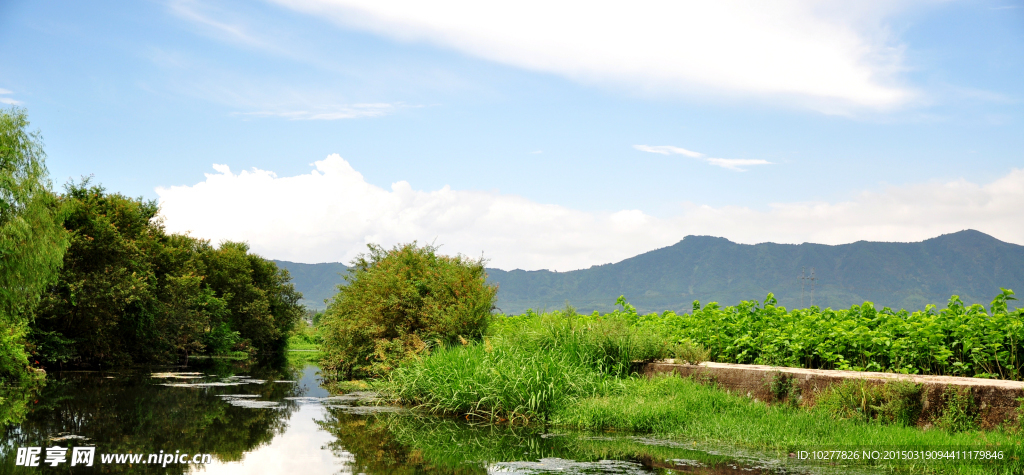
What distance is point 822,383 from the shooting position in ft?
33.9

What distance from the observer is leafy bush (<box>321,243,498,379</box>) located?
17.4 meters

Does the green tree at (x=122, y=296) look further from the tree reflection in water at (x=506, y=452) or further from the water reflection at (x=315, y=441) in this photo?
the tree reflection in water at (x=506, y=452)

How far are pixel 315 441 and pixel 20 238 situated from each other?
15.2 metres

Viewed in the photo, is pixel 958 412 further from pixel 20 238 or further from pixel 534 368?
pixel 20 238

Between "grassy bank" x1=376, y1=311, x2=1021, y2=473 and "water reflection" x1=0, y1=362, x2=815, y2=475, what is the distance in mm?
671

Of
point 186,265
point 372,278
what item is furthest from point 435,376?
point 186,265

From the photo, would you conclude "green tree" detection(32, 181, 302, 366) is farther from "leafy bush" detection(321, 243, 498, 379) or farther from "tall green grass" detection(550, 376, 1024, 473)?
"tall green grass" detection(550, 376, 1024, 473)

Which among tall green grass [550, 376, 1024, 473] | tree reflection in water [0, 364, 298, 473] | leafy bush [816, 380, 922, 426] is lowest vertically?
tree reflection in water [0, 364, 298, 473]

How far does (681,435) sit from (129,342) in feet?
112

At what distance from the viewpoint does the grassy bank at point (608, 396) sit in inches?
348

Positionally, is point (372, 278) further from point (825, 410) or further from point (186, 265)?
point (186, 265)

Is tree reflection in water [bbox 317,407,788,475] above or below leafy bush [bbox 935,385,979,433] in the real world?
below

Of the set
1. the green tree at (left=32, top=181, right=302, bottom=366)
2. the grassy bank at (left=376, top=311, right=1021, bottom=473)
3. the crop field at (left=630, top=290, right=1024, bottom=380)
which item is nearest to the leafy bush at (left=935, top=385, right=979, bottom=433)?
the grassy bank at (left=376, top=311, right=1021, bottom=473)

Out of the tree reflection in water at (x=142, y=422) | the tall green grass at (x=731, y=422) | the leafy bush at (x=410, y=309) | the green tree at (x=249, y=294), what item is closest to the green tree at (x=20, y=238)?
the tree reflection in water at (x=142, y=422)
